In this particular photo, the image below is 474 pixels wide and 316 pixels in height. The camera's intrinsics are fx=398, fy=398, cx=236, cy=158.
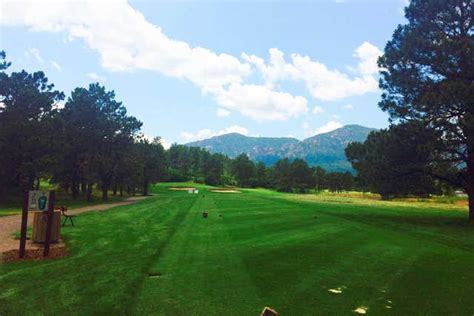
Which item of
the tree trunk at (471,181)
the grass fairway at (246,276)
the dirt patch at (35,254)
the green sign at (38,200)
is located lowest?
the dirt patch at (35,254)

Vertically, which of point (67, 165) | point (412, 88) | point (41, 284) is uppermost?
point (412, 88)

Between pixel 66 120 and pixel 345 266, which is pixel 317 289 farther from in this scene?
pixel 66 120

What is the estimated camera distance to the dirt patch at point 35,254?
44.5 feet

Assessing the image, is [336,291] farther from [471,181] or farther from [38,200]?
[471,181]

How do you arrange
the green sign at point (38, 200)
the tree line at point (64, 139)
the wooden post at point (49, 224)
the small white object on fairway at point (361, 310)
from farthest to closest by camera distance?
the tree line at point (64, 139) → the green sign at point (38, 200) → the wooden post at point (49, 224) → the small white object on fairway at point (361, 310)

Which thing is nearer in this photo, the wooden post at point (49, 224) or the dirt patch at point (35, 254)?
the dirt patch at point (35, 254)

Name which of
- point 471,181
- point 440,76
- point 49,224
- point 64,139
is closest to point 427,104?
point 440,76

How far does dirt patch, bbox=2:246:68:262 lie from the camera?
13.6 metres

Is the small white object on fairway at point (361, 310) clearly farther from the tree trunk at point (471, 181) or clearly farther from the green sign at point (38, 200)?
the tree trunk at point (471, 181)

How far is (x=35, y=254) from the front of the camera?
14.3 meters

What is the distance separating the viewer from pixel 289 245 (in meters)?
15.7

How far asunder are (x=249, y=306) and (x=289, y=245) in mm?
7796

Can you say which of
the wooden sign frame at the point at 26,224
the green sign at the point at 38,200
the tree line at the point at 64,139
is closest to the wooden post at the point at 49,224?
the wooden sign frame at the point at 26,224

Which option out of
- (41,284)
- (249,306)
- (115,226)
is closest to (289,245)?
(249,306)
